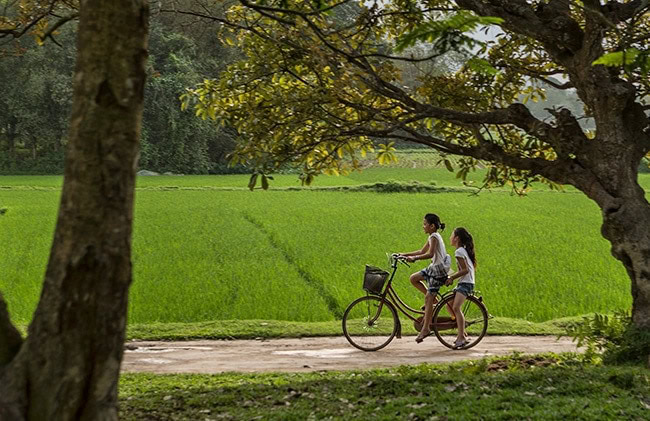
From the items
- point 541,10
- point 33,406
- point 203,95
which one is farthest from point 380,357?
point 33,406

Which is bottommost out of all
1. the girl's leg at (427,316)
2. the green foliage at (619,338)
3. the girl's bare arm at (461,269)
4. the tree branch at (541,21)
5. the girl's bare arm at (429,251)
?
the girl's leg at (427,316)

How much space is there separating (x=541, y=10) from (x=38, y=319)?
5.63m

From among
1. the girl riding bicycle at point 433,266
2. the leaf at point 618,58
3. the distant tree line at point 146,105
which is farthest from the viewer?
the distant tree line at point 146,105

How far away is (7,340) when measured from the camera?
360 cm

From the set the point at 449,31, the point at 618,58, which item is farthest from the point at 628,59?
the point at 449,31

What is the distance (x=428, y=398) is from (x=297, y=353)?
3990 millimetres

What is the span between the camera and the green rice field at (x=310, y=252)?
12.5 m

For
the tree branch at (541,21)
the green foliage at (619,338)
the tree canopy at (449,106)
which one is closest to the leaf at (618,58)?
the tree canopy at (449,106)

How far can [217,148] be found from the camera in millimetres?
53406

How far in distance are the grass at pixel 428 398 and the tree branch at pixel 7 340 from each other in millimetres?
1726

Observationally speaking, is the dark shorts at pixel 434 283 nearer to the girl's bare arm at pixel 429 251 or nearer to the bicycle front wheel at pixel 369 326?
the girl's bare arm at pixel 429 251

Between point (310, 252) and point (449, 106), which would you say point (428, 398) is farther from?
point (310, 252)

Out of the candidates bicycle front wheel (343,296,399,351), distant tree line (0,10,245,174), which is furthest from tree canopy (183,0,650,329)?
distant tree line (0,10,245,174)

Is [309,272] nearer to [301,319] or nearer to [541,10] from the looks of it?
[301,319]
